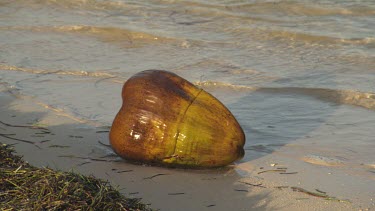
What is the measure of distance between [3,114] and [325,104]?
2.87 m

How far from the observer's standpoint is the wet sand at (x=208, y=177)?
3846mm

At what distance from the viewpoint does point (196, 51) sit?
8.24 meters

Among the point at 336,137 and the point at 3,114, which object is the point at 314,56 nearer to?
the point at 336,137

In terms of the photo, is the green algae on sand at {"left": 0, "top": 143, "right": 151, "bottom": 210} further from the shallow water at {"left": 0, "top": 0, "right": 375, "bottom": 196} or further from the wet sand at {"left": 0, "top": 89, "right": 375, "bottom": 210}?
the shallow water at {"left": 0, "top": 0, "right": 375, "bottom": 196}

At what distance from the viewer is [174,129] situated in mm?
4168

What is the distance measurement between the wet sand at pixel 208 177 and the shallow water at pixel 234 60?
194 millimetres

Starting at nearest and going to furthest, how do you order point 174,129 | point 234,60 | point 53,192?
1. point 53,192
2. point 174,129
3. point 234,60

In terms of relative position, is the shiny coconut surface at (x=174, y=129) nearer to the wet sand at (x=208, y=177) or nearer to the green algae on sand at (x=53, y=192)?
the wet sand at (x=208, y=177)

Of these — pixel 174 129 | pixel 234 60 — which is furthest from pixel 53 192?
pixel 234 60

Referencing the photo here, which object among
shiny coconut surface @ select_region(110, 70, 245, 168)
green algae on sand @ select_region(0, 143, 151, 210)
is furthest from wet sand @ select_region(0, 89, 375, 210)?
green algae on sand @ select_region(0, 143, 151, 210)

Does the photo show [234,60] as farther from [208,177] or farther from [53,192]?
[53,192]

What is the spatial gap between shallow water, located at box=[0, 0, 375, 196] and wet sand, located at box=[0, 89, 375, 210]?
19 centimetres

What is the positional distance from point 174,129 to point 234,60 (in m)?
3.75

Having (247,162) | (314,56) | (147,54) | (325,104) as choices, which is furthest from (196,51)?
(247,162)
